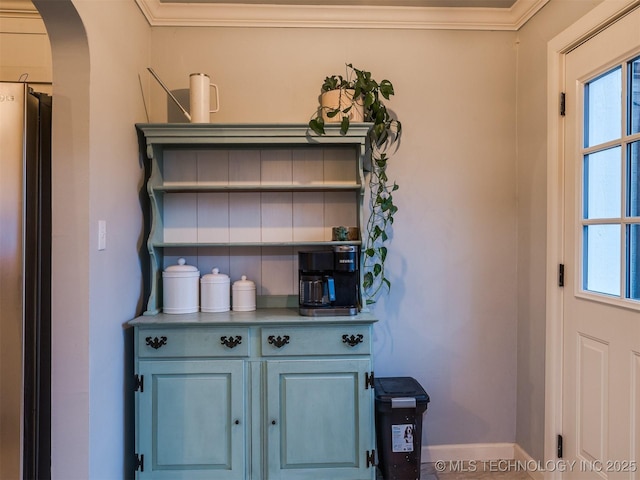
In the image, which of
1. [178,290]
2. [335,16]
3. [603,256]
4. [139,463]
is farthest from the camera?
[335,16]

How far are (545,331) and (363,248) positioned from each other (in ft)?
3.48

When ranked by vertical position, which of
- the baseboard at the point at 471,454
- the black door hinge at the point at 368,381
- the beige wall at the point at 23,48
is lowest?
the baseboard at the point at 471,454

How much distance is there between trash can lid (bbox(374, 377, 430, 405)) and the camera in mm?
2035

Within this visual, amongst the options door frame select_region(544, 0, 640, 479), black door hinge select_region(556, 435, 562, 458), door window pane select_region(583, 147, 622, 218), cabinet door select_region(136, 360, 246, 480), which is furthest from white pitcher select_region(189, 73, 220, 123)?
black door hinge select_region(556, 435, 562, 458)

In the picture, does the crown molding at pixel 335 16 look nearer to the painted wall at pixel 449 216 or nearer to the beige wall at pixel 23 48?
the painted wall at pixel 449 216

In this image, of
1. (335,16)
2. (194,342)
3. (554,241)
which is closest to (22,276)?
(194,342)

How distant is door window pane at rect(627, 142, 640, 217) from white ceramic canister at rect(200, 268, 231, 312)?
1.93m

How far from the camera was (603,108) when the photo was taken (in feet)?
5.77

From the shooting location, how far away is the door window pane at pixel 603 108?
5.52 ft

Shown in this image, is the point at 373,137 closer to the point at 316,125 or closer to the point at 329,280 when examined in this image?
the point at 316,125

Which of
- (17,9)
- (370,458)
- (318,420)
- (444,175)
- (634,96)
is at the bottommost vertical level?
(370,458)

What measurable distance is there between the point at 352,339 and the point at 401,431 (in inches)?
22.5

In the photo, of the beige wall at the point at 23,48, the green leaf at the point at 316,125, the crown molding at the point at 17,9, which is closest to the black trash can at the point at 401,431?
the green leaf at the point at 316,125

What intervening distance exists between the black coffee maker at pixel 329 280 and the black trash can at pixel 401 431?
1.64ft
